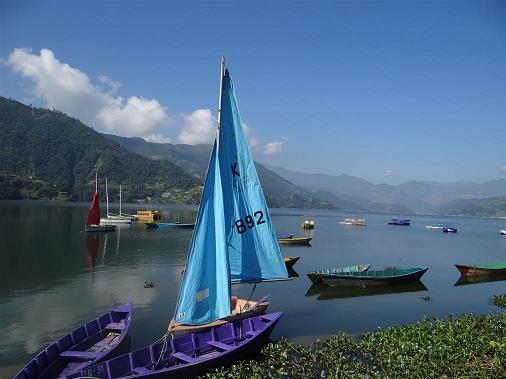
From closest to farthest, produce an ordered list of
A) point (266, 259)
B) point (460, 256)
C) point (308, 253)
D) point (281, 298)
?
point (266, 259) → point (281, 298) → point (308, 253) → point (460, 256)

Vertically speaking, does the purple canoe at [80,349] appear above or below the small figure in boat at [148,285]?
above

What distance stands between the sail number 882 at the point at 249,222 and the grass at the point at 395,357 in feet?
24.5

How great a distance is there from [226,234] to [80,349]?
10607mm

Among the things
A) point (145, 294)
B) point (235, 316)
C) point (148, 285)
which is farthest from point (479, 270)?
point (145, 294)

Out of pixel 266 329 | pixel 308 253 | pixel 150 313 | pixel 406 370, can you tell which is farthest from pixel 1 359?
pixel 308 253

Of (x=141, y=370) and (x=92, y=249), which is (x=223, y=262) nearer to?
(x=141, y=370)

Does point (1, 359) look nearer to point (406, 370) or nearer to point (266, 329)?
point (266, 329)

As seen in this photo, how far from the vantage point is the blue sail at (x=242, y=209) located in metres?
23.2

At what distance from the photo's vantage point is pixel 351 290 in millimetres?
44688

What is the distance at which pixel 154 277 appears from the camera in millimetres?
48250

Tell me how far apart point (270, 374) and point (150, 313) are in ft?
52.9

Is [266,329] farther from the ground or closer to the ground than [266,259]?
closer to the ground

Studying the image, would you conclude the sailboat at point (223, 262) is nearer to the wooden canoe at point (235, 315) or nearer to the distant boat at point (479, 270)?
the wooden canoe at point (235, 315)

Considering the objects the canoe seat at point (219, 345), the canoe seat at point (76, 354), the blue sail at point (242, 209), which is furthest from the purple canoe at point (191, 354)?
the blue sail at point (242, 209)
